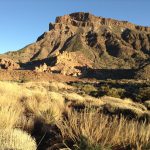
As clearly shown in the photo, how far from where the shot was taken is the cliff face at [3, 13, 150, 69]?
155438 millimetres

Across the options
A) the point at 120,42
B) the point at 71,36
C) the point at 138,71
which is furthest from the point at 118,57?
the point at 138,71

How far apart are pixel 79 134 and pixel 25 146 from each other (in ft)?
2.86

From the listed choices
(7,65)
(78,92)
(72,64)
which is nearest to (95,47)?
(72,64)

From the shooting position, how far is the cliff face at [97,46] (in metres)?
155

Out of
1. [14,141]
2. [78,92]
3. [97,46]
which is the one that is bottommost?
[78,92]

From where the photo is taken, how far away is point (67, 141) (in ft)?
18.7

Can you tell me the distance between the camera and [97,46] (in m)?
170

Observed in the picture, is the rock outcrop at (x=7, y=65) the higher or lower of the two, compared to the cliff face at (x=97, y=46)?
lower

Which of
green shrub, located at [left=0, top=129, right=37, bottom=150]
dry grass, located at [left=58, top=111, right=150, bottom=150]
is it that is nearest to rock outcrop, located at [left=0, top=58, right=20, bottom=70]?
green shrub, located at [left=0, top=129, right=37, bottom=150]

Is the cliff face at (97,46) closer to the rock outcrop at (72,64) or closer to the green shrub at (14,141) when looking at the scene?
the rock outcrop at (72,64)

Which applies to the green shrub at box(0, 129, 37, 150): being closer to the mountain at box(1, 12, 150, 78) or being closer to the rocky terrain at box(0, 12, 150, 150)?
the rocky terrain at box(0, 12, 150, 150)

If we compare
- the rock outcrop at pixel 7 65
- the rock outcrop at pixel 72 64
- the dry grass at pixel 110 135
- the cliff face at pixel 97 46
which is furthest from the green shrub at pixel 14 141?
the cliff face at pixel 97 46

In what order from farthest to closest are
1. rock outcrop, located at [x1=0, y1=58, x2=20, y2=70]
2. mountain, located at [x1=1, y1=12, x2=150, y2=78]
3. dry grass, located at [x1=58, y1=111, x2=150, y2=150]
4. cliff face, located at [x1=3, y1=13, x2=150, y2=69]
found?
cliff face, located at [x1=3, y1=13, x2=150, y2=69] → mountain, located at [x1=1, y1=12, x2=150, y2=78] → rock outcrop, located at [x1=0, y1=58, x2=20, y2=70] → dry grass, located at [x1=58, y1=111, x2=150, y2=150]

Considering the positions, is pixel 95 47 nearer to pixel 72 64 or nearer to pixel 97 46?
pixel 97 46
